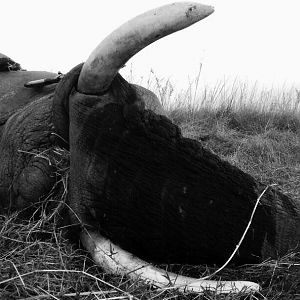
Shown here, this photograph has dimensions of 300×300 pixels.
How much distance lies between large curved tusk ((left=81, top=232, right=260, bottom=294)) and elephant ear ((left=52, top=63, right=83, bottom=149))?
464mm

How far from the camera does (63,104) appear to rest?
2.06 meters

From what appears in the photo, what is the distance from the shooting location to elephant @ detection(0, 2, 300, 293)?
190 cm

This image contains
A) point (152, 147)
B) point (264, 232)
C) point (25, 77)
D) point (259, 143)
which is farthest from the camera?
point (259, 143)

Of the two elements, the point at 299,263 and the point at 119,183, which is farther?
the point at 299,263

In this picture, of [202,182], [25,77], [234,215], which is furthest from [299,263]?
[25,77]

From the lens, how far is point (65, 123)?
6.99 feet

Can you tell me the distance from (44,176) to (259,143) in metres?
4.08

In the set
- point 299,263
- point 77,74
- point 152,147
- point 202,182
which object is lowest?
point 299,263

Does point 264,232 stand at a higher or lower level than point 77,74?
lower

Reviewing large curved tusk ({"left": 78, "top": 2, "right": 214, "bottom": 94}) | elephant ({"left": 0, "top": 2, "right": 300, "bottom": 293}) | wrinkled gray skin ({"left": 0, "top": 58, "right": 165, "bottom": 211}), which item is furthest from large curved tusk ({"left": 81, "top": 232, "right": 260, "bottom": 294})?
large curved tusk ({"left": 78, "top": 2, "right": 214, "bottom": 94})

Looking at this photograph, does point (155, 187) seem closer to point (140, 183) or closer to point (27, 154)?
point (140, 183)

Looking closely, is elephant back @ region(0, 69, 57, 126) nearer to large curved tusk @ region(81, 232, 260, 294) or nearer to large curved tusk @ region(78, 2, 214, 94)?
large curved tusk @ region(78, 2, 214, 94)

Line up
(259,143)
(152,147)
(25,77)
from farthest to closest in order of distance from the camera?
(259,143) → (25,77) → (152,147)

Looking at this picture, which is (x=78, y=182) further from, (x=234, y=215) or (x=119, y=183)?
(x=234, y=215)
